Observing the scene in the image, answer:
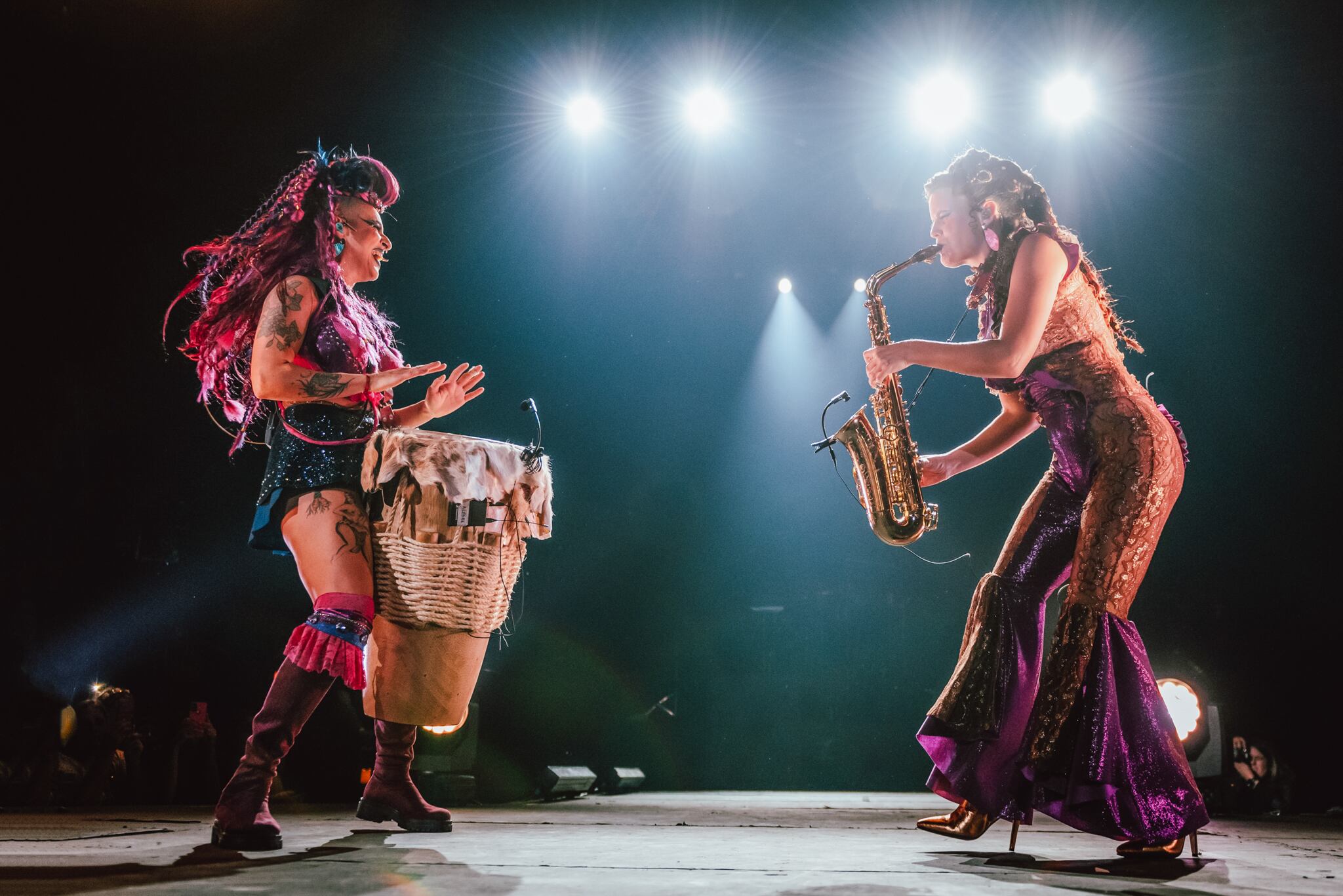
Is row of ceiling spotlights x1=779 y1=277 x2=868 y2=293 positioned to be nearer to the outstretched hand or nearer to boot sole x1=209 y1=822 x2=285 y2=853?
the outstretched hand

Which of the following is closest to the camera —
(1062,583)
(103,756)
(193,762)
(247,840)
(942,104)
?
(247,840)

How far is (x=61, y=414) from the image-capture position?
18.1 ft

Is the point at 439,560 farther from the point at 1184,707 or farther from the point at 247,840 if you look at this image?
the point at 1184,707

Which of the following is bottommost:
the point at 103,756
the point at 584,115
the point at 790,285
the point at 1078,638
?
the point at 103,756

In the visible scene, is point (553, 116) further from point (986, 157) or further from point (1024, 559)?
point (1024, 559)

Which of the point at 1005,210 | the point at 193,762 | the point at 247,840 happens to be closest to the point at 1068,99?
the point at 1005,210

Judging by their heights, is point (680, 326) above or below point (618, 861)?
above

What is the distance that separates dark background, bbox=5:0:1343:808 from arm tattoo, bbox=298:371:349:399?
2.92 meters

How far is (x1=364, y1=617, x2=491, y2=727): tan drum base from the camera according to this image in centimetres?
234

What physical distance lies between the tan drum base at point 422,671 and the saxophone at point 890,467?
4.17ft

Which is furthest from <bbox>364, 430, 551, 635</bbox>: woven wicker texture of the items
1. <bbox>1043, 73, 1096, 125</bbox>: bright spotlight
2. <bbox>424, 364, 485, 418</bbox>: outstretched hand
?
<bbox>1043, 73, 1096, 125</bbox>: bright spotlight

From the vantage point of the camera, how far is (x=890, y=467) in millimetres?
2754

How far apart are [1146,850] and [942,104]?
6.27 meters

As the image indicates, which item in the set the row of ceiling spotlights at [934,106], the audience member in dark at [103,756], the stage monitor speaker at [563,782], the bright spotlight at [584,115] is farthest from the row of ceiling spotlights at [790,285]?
the audience member in dark at [103,756]
